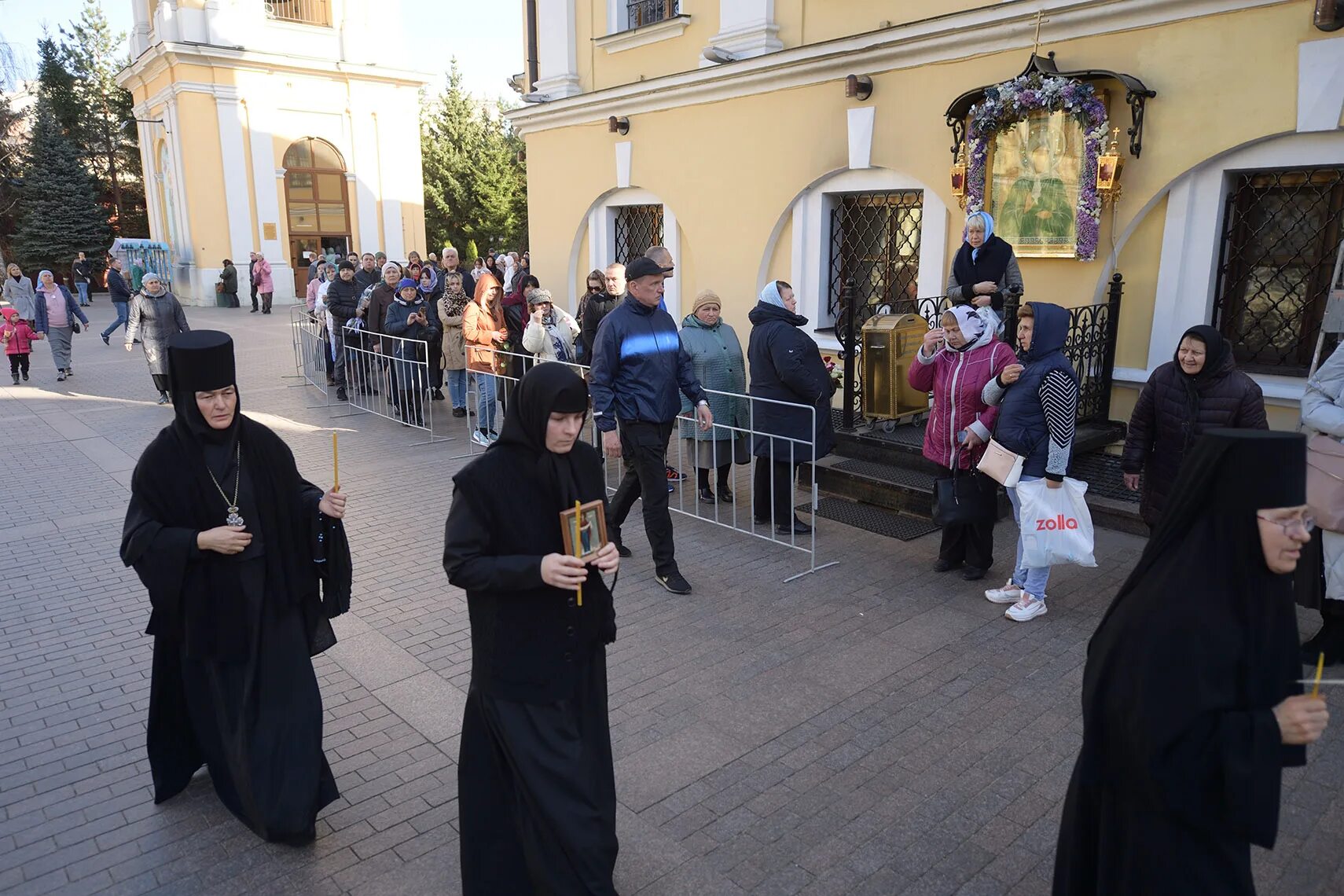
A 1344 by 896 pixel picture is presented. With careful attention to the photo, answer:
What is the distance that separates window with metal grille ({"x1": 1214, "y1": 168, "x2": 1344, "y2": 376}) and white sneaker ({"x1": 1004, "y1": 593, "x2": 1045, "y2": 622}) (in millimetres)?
3519

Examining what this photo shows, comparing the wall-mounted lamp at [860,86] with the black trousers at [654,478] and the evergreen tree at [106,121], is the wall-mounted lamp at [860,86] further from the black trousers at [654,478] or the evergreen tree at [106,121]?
the evergreen tree at [106,121]

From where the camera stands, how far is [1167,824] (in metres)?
2.32

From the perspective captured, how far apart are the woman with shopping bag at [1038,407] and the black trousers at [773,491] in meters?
1.90

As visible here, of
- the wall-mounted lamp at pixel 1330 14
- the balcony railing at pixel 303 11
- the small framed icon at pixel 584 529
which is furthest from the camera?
the balcony railing at pixel 303 11

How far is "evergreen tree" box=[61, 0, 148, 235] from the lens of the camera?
39.1m

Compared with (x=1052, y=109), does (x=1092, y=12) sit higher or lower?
higher

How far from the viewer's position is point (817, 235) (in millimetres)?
10727

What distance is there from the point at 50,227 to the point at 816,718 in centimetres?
4083

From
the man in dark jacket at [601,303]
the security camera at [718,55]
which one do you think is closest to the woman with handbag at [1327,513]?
the man in dark jacket at [601,303]

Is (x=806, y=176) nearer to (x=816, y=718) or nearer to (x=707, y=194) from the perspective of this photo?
(x=707, y=194)

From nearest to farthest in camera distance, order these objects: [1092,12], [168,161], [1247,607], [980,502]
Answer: [1247,607] → [980,502] → [1092,12] → [168,161]

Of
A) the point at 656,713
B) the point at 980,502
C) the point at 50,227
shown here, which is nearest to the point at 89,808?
the point at 656,713

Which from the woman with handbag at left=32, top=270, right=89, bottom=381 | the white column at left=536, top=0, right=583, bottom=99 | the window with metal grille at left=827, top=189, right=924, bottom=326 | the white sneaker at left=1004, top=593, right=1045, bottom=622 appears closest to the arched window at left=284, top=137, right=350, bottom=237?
the woman with handbag at left=32, top=270, right=89, bottom=381

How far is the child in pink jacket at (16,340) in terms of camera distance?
14.9m
